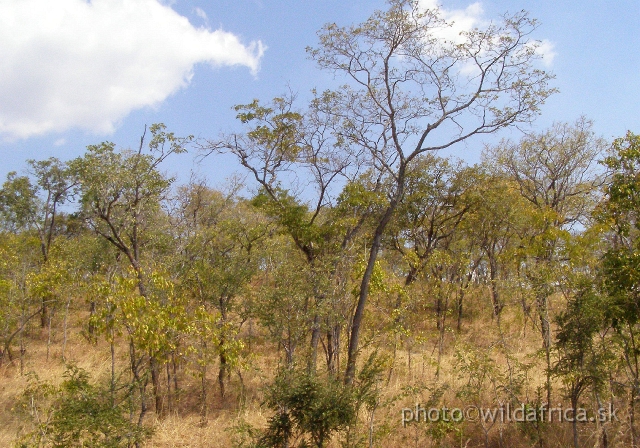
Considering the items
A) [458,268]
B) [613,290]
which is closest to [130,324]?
[613,290]

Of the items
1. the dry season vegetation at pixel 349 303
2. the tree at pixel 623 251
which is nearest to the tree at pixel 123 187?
the dry season vegetation at pixel 349 303

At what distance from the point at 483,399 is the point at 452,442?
1643 millimetres

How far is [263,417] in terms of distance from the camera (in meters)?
12.5

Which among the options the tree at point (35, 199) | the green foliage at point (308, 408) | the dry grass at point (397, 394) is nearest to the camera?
the green foliage at point (308, 408)

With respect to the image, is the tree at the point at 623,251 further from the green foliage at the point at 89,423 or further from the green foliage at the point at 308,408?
the green foliage at the point at 89,423

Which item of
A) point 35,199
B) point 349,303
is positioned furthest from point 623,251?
point 35,199

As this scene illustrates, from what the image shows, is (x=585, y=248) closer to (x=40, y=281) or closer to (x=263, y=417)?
(x=263, y=417)

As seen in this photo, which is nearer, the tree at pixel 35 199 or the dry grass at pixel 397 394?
the dry grass at pixel 397 394

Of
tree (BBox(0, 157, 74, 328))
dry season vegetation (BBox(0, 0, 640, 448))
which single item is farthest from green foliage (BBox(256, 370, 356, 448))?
tree (BBox(0, 157, 74, 328))

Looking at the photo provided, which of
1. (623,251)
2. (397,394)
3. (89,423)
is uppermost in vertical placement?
(623,251)

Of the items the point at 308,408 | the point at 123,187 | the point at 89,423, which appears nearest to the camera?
the point at 89,423

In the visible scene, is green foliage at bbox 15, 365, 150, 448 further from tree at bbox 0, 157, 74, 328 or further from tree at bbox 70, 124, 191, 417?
tree at bbox 0, 157, 74, 328

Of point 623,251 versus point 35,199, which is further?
point 35,199

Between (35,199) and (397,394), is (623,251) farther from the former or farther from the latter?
(35,199)
